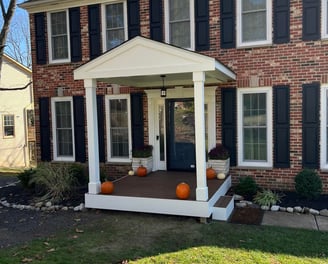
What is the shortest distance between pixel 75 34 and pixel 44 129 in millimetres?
3064

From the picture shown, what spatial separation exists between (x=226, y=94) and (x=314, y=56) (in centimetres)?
216

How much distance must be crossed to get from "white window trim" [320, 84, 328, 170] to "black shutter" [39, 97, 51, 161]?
7.64m

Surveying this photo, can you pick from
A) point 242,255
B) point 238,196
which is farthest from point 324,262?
point 238,196

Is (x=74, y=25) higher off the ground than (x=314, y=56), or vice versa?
(x=74, y=25)

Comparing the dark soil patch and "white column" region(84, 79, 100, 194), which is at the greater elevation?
"white column" region(84, 79, 100, 194)

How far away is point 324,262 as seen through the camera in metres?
4.25

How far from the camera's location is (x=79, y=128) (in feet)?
31.8

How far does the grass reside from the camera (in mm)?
4504

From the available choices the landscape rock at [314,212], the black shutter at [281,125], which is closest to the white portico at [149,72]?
the black shutter at [281,125]

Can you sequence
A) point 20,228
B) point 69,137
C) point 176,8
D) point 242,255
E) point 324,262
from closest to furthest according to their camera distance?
point 324,262, point 242,255, point 20,228, point 176,8, point 69,137

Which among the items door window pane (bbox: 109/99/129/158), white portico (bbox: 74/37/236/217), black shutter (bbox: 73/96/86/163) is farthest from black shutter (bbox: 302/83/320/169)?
black shutter (bbox: 73/96/86/163)

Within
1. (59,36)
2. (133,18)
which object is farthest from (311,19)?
(59,36)

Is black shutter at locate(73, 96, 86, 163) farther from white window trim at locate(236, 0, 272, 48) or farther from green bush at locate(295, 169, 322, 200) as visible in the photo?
green bush at locate(295, 169, 322, 200)

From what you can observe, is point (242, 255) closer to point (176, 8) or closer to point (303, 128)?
point (303, 128)
